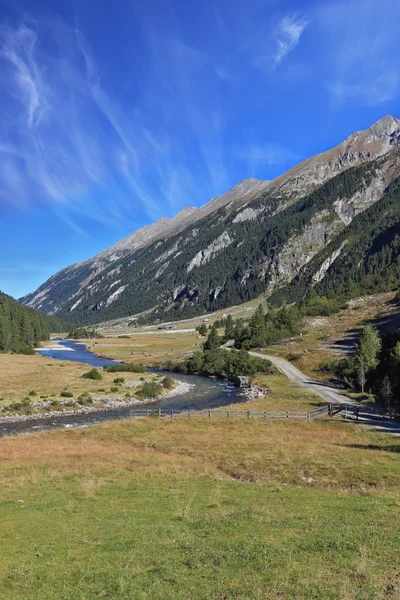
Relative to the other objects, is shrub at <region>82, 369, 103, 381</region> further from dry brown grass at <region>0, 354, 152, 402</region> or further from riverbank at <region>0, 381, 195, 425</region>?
riverbank at <region>0, 381, 195, 425</region>

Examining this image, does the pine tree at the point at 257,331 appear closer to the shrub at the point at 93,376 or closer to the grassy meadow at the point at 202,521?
the shrub at the point at 93,376

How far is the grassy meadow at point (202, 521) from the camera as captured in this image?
32.9ft

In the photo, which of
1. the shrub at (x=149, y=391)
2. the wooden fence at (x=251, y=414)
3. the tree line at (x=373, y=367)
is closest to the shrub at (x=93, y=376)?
the shrub at (x=149, y=391)

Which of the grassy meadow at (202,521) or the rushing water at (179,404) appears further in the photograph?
the rushing water at (179,404)

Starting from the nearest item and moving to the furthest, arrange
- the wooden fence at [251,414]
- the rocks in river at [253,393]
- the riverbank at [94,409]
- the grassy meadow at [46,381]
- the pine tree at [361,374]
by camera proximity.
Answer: the wooden fence at [251,414] → the riverbank at [94,409] → the grassy meadow at [46,381] → the pine tree at [361,374] → the rocks in river at [253,393]

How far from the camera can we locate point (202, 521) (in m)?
15.5

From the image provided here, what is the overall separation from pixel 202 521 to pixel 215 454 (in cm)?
1521

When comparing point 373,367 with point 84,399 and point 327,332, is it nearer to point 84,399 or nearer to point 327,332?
point 84,399

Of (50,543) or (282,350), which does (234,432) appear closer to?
(50,543)

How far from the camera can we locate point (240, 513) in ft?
53.6

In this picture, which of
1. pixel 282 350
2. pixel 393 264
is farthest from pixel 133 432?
pixel 393 264

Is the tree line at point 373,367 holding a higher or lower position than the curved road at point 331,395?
higher

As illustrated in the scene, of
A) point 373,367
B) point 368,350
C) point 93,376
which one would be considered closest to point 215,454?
point 373,367

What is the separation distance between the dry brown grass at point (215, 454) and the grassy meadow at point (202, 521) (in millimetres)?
174
